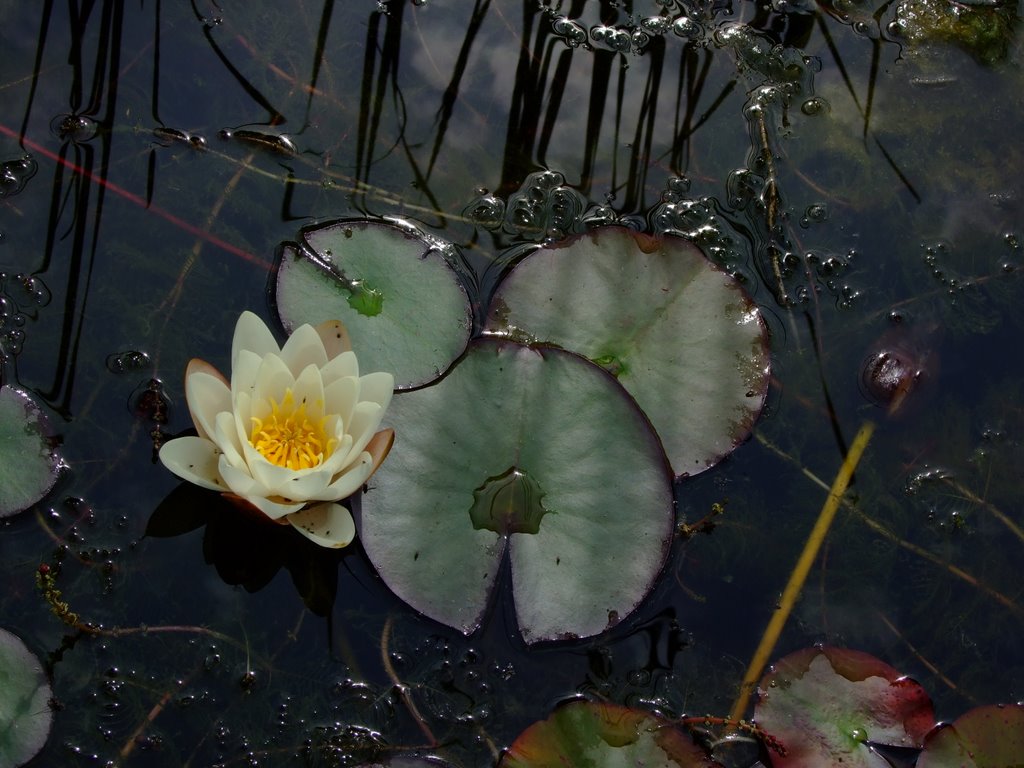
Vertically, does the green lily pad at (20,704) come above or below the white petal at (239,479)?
below

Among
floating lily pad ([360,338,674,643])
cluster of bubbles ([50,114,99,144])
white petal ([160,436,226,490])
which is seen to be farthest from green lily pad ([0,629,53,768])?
cluster of bubbles ([50,114,99,144])

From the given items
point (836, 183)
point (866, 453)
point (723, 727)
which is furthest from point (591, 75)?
point (723, 727)

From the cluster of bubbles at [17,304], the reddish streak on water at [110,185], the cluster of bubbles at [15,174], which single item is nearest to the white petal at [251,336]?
the reddish streak on water at [110,185]

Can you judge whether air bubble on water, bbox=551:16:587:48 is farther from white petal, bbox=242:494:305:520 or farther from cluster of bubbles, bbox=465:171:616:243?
white petal, bbox=242:494:305:520

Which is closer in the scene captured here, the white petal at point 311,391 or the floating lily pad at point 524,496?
the white petal at point 311,391

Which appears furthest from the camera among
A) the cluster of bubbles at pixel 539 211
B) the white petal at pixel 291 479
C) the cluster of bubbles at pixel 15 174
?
the cluster of bubbles at pixel 539 211

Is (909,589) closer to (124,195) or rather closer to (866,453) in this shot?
(866,453)

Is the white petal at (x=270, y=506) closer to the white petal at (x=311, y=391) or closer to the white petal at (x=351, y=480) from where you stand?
the white petal at (x=351, y=480)

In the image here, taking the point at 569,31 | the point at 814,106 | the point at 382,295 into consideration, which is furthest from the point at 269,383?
the point at 814,106

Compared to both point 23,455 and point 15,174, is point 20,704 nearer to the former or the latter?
point 23,455
